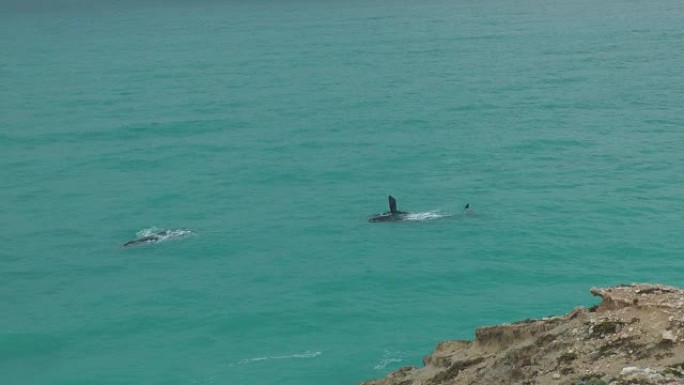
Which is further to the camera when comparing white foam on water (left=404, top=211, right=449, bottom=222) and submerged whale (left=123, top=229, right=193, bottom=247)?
white foam on water (left=404, top=211, right=449, bottom=222)

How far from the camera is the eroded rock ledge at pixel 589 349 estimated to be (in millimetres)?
14992

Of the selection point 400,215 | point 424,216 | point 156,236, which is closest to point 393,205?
point 400,215

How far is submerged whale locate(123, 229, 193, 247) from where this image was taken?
4712 centimetres

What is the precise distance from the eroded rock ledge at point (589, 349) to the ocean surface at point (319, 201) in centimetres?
1525

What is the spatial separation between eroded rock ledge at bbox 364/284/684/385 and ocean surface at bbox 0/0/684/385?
1525cm

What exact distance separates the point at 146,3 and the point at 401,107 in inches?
5043

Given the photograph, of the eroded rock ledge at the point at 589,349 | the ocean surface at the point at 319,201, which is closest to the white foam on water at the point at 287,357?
the ocean surface at the point at 319,201

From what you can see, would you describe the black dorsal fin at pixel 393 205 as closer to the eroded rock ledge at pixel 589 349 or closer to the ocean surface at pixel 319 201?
the ocean surface at pixel 319 201

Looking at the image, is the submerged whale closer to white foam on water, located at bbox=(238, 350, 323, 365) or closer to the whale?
the whale

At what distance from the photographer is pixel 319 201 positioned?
5400 cm

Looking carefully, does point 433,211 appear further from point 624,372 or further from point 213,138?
point 624,372

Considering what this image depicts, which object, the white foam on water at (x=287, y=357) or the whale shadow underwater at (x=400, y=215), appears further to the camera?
the whale shadow underwater at (x=400, y=215)

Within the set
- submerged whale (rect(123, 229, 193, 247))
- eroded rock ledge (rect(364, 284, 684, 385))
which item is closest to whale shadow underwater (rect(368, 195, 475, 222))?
submerged whale (rect(123, 229, 193, 247))

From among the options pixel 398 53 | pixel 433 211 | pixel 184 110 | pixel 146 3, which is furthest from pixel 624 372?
pixel 146 3
